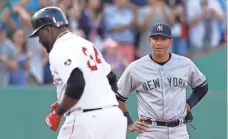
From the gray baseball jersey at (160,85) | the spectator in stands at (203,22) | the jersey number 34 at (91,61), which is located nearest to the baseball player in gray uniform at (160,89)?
the gray baseball jersey at (160,85)

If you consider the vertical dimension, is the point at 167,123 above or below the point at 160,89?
below

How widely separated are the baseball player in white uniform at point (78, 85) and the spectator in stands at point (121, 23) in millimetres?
5485

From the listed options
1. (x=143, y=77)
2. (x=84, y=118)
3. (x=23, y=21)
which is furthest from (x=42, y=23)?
(x=23, y=21)

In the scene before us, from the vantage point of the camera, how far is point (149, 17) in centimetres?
1148

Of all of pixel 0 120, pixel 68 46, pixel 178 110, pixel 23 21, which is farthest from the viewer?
pixel 23 21

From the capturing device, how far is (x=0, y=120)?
10.2 metres

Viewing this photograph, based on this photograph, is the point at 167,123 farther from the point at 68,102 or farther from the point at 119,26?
the point at 119,26

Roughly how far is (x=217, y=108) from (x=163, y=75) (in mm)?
3628

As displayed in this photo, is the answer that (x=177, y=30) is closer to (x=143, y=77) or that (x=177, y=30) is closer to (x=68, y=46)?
(x=143, y=77)

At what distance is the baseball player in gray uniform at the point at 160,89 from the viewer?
22.3 ft

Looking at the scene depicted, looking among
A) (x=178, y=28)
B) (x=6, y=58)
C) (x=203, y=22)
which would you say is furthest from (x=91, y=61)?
(x=203, y=22)

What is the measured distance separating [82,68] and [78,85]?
18 centimetres

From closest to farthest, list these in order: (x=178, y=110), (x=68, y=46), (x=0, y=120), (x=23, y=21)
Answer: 1. (x=68, y=46)
2. (x=178, y=110)
3. (x=0, y=120)
4. (x=23, y=21)

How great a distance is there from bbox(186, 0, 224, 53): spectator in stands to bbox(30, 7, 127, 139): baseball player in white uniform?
5913mm
